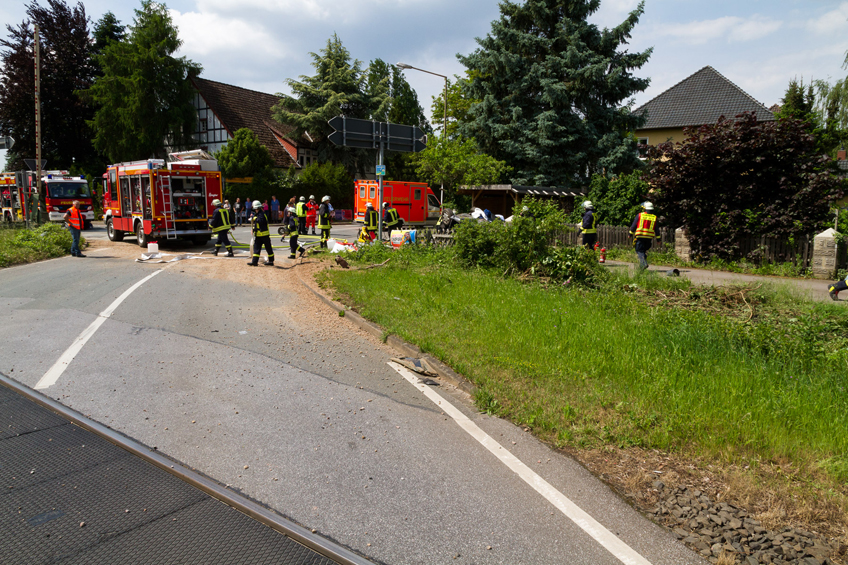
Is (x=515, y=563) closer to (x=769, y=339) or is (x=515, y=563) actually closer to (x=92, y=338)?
(x=769, y=339)

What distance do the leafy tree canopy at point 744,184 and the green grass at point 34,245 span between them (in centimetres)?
1849

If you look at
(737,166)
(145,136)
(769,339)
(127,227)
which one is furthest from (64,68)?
(769,339)

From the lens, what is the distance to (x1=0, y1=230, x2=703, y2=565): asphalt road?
3119 mm

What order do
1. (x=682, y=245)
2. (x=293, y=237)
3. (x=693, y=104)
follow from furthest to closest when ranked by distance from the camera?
(x=693, y=104), (x=682, y=245), (x=293, y=237)

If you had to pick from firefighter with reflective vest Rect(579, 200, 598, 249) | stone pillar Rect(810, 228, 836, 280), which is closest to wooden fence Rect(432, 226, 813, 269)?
firefighter with reflective vest Rect(579, 200, 598, 249)

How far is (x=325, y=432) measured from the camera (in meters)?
4.45

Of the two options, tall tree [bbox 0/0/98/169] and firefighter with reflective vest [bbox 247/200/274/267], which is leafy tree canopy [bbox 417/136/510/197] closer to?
firefighter with reflective vest [bbox 247/200/274/267]

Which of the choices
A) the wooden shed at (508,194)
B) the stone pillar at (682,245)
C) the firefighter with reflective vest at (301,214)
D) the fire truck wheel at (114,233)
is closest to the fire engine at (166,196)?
the fire truck wheel at (114,233)

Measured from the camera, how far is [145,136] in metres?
38.1

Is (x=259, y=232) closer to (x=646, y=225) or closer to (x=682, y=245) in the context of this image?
(x=646, y=225)

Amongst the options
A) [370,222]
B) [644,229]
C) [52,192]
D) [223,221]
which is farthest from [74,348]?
[52,192]

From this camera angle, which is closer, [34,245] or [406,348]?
[406,348]

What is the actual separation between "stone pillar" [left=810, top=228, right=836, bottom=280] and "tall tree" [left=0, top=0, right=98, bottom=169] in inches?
1711

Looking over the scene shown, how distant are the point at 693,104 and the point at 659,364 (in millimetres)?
39749
